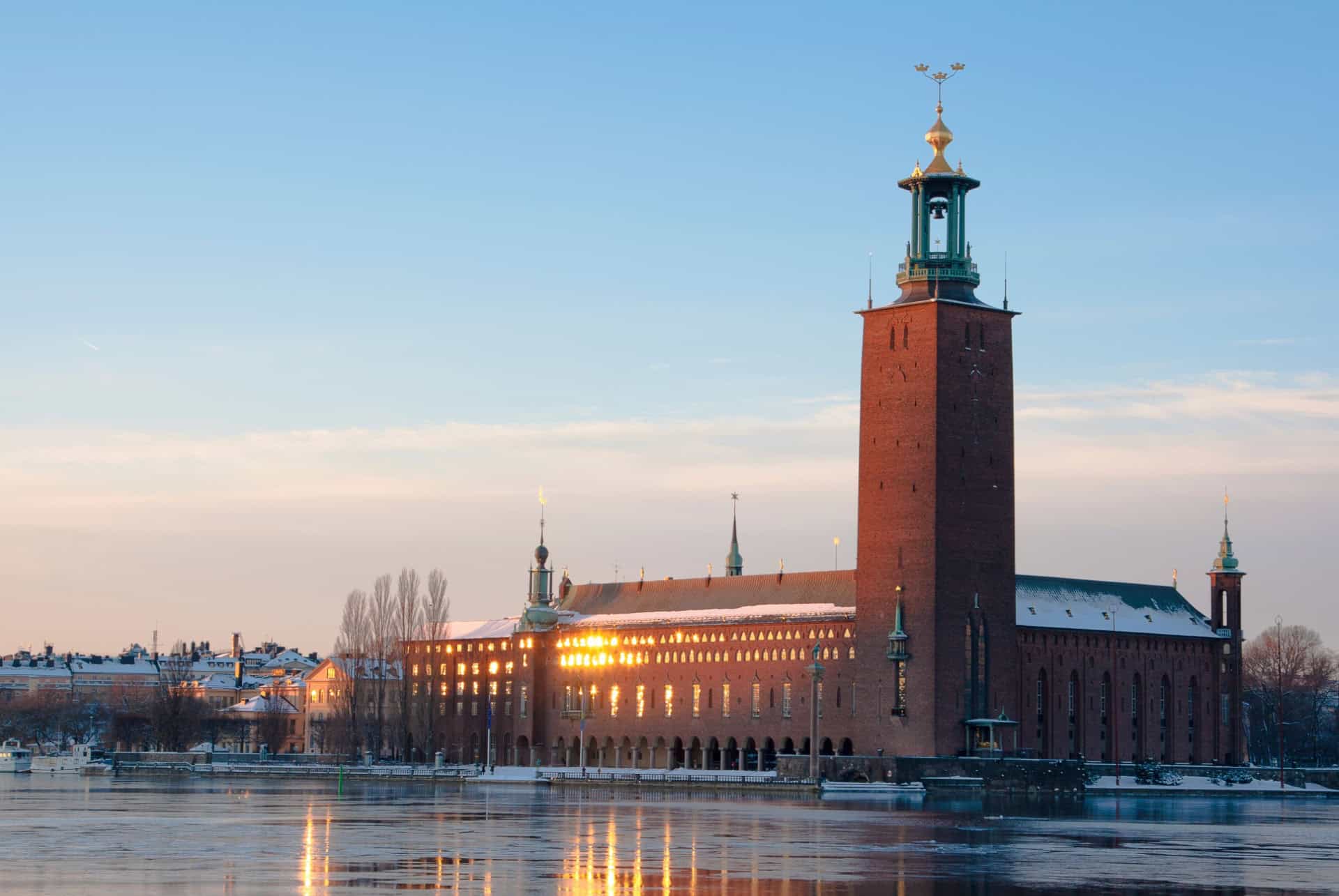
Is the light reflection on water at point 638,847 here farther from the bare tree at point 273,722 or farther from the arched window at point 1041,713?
the bare tree at point 273,722

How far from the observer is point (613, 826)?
184 feet

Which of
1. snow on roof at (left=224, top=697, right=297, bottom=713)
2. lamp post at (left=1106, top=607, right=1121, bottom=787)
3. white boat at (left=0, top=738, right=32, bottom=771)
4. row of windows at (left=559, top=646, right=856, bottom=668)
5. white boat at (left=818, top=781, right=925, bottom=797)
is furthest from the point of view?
snow on roof at (left=224, top=697, right=297, bottom=713)

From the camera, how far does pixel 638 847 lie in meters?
46.8

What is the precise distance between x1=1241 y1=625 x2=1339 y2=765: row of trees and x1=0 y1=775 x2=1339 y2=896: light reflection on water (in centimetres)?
7848

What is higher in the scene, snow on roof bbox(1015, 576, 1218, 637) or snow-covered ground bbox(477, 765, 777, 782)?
snow on roof bbox(1015, 576, 1218, 637)

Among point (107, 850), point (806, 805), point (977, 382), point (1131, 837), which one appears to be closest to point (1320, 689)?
point (977, 382)

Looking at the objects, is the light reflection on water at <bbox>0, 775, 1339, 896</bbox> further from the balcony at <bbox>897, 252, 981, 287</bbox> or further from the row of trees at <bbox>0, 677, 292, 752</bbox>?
the row of trees at <bbox>0, 677, 292, 752</bbox>

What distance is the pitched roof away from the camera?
11756 centimetres

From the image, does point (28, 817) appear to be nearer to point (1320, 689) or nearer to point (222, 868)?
point (222, 868)

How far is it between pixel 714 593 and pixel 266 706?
4902 cm

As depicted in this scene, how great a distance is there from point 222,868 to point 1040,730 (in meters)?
78.7

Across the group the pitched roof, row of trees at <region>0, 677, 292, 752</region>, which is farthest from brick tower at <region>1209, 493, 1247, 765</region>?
row of trees at <region>0, 677, 292, 752</region>

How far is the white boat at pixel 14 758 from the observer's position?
136250 millimetres

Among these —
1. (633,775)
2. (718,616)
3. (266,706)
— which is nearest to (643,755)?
(718,616)
